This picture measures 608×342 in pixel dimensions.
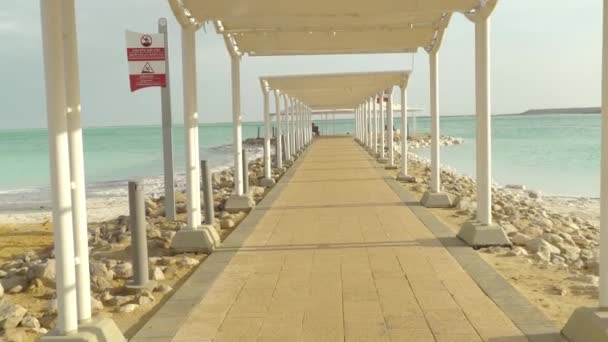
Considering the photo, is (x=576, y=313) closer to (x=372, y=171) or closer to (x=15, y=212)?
(x=372, y=171)

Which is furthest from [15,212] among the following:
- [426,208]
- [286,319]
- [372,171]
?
[286,319]

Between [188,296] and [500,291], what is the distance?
7.65 feet

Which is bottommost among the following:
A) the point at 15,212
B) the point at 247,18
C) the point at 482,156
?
the point at 15,212

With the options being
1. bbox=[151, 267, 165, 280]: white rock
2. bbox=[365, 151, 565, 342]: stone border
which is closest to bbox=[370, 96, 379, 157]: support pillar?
bbox=[365, 151, 565, 342]: stone border

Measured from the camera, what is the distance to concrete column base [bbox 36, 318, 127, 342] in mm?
3627

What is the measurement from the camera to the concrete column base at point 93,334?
143 inches

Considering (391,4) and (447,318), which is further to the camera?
(391,4)

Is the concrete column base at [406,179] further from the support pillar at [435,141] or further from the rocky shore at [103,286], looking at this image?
the rocky shore at [103,286]

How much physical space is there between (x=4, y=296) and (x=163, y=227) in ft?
11.7

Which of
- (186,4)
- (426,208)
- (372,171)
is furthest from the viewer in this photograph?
(372,171)

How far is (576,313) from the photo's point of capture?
3.79 metres

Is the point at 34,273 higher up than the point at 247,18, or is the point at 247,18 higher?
the point at 247,18

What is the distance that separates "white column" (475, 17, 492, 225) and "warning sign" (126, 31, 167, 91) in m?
3.27

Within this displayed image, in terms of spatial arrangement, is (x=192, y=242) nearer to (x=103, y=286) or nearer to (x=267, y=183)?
(x=103, y=286)
